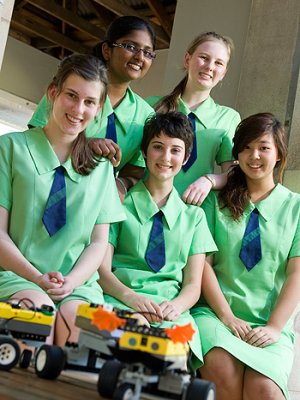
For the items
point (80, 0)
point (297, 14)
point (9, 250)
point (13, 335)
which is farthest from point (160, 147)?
point (80, 0)

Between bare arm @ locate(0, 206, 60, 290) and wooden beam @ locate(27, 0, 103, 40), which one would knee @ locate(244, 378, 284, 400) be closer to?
bare arm @ locate(0, 206, 60, 290)

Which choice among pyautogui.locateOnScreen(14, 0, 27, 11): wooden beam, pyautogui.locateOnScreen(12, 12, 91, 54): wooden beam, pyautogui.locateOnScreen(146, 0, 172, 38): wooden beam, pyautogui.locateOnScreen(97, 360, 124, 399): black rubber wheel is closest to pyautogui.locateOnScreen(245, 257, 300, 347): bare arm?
pyautogui.locateOnScreen(97, 360, 124, 399): black rubber wheel

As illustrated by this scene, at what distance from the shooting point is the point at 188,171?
9.03 ft

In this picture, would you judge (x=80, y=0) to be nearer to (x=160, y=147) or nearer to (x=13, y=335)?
(x=160, y=147)

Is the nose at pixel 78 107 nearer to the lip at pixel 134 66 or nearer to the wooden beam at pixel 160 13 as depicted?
the lip at pixel 134 66

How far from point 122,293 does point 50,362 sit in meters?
0.90

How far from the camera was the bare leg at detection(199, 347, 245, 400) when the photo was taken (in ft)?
6.87

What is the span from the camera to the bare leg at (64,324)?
5.65 feet

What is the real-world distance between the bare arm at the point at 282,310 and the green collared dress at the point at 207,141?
557 mm

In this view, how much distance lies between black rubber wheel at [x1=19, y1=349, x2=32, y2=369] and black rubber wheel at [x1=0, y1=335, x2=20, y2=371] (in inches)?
1.3

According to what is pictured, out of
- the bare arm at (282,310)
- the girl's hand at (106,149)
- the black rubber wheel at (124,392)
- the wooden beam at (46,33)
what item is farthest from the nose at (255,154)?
the wooden beam at (46,33)

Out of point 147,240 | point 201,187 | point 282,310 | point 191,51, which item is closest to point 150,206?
point 147,240

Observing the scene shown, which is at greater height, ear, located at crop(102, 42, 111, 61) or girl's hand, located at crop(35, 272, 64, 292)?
ear, located at crop(102, 42, 111, 61)

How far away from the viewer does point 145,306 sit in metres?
2.08
